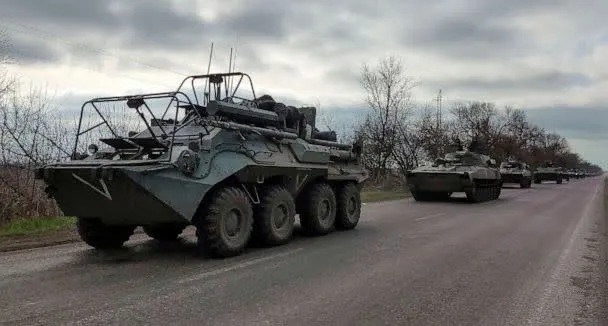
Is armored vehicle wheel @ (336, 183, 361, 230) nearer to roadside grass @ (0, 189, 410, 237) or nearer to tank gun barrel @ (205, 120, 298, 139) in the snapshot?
tank gun barrel @ (205, 120, 298, 139)

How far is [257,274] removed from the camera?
7.15 meters

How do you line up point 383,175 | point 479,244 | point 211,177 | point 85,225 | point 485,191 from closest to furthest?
point 211,177, point 85,225, point 479,244, point 485,191, point 383,175

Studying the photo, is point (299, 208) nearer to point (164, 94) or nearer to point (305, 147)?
point (305, 147)

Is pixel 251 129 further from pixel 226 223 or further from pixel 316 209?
pixel 316 209

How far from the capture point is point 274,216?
30.9ft

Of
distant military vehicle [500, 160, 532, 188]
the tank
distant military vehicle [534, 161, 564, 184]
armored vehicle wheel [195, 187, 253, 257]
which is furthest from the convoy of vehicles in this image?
distant military vehicle [534, 161, 564, 184]

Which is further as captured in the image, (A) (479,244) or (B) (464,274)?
(A) (479,244)

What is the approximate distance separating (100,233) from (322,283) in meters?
3.90

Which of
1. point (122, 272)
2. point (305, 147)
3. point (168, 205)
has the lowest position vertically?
point (122, 272)

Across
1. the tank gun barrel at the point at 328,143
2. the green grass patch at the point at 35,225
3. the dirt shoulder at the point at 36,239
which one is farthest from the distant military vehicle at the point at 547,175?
the dirt shoulder at the point at 36,239

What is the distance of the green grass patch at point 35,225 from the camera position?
1101 centimetres

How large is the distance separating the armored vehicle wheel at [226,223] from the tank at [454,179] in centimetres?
1457

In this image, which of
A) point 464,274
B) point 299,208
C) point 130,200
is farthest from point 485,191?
point 130,200

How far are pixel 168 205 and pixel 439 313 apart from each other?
363 cm
